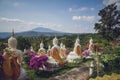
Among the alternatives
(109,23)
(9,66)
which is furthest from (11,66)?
(109,23)

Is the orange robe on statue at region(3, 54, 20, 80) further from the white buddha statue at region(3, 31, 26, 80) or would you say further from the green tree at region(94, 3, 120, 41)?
the green tree at region(94, 3, 120, 41)

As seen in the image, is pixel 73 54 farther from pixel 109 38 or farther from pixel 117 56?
pixel 109 38

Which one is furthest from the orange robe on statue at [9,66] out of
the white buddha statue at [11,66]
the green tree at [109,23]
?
the green tree at [109,23]

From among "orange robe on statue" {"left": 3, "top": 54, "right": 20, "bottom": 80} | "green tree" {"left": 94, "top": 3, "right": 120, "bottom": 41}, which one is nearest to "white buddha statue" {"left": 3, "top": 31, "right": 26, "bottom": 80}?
"orange robe on statue" {"left": 3, "top": 54, "right": 20, "bottom": 80}

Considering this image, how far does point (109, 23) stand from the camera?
61.8ft

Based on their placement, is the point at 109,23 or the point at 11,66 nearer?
the point at 11,66

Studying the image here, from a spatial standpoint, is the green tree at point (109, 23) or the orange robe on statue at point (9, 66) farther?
the green tree at point (109, 23)

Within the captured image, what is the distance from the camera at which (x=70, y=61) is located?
36.8ft

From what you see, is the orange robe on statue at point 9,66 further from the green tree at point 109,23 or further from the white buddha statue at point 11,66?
the green tree at point 109,23

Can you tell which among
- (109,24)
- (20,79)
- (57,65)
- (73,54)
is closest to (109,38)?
(109,24)

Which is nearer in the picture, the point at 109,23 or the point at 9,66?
the point at 9,66

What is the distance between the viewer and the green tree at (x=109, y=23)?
1878 centimetres

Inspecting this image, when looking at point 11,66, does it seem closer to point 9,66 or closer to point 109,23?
point 9,66

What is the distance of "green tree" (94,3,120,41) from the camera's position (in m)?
18.8
